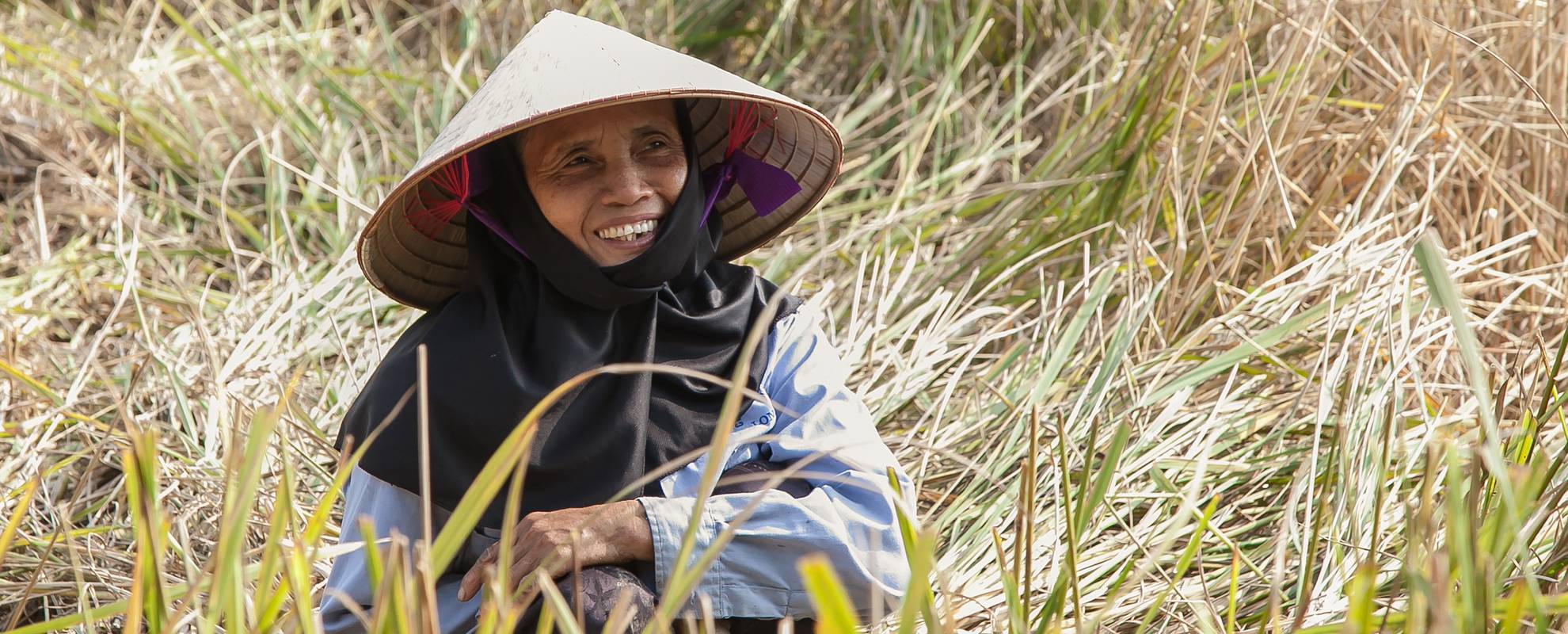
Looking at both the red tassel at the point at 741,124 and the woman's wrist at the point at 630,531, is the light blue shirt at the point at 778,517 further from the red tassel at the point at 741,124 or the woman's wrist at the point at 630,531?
the red tassel at the point at 741,124

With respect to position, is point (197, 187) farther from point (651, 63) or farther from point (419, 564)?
point (419, 564)

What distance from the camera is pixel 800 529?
1349mm

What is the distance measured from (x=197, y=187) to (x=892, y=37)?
6.14 ft

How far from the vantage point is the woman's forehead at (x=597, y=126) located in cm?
147

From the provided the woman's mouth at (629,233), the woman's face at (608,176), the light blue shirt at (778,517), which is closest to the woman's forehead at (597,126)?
the woman's face at (608,176)

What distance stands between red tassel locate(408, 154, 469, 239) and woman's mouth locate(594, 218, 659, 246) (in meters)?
0.17

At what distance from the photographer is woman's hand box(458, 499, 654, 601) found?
131 cm

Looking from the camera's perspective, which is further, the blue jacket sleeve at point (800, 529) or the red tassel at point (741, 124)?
the red tassel at point (741, 124)

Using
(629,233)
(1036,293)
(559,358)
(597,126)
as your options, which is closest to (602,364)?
(559,358)

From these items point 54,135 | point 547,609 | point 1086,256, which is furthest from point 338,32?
point 547,609

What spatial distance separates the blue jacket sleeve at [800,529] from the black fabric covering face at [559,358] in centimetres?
10

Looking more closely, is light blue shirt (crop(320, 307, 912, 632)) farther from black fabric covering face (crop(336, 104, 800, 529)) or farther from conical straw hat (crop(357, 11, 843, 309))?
conical straw hat (crop(357, 11, 843, 309))

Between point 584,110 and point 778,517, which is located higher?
point 584,110

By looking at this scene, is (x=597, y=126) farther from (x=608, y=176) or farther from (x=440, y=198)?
(x=440, y=198)
